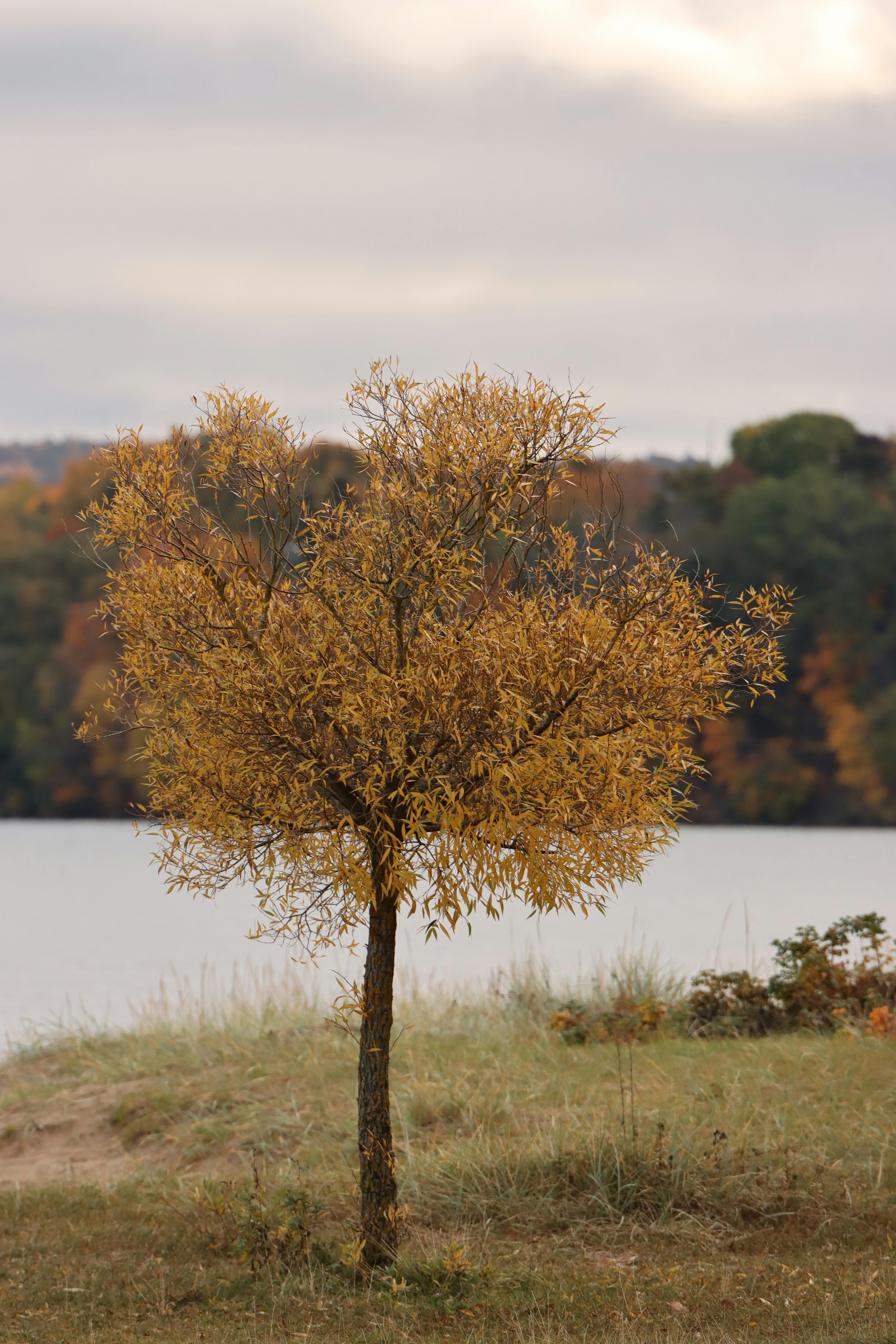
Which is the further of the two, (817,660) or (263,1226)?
(817,660)

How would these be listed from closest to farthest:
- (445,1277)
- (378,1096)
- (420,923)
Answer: (445,1277) → (378,1096) → (420,923)

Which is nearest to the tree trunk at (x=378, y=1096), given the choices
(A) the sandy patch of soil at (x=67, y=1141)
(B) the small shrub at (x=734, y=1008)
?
(A) the sandy patch of soil at (x=67, y=1141)

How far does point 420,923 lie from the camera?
29188 millimetres

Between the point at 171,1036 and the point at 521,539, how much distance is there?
8624 mm

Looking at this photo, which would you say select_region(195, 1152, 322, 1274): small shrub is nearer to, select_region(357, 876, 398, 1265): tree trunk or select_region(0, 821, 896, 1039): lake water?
select_region(357, 876, 398, 1265): tree trunk

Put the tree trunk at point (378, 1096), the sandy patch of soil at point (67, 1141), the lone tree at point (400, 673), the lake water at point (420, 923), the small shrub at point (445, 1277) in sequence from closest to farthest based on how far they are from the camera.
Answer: the lone tree at point (400, 673), the small shrub at point (445, 1277), the tree trunk at point (378, 1096), the sandy patch of soil at point (67, 1141), the lake water at point (420, 923)

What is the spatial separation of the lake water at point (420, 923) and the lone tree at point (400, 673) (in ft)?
20.4

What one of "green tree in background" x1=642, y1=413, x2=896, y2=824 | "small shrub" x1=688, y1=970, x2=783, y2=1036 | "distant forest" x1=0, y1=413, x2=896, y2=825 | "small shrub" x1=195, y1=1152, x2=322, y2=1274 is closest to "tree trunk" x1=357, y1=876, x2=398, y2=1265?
"small shrub" x1=195, y1=1152, x2=322, y2=1274

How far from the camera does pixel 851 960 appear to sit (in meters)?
12.8

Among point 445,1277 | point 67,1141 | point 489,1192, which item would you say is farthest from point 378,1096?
point 67,1141

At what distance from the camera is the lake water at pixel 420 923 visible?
19281mm

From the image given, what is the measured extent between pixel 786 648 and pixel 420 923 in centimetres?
2093

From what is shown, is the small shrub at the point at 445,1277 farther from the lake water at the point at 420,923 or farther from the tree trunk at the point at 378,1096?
the lake water at the point at 420,923

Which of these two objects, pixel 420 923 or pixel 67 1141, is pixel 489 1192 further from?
pixel 420 923
